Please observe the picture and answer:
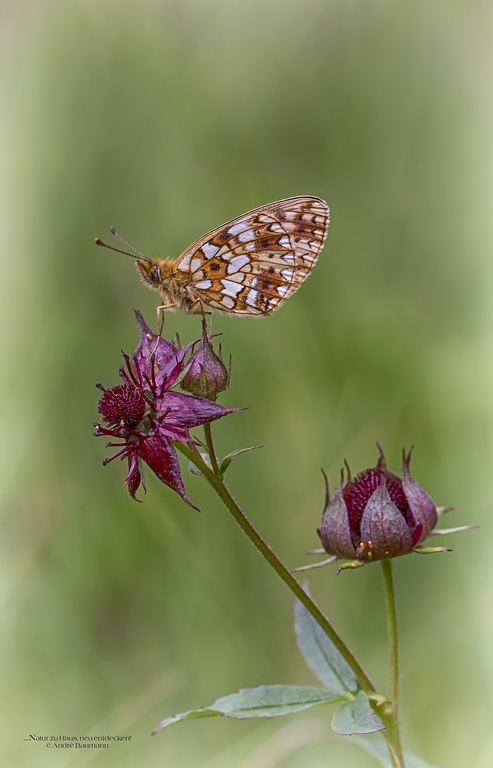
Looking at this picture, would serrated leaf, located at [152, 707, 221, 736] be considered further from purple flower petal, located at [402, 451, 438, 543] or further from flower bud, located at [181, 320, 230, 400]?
flower bud, located at [181, 320, 230, 400]

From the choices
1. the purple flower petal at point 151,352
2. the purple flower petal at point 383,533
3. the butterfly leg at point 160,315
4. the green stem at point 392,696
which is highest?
the butterfly leg at point 160,315

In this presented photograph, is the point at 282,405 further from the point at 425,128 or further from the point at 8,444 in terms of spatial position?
the point at 425,128

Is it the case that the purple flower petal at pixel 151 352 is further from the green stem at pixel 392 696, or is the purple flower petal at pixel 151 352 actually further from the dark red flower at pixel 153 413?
the green stem at pixel 392 696

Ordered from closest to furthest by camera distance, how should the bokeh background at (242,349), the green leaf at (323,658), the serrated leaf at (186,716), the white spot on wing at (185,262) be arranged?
the serrated leaf at (186,716)
the green leaf at (323,658)
the white spot on wing at (185,262)
the bokeh background at (242,349)

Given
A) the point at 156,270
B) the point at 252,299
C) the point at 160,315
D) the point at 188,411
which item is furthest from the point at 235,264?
the point at 188,411

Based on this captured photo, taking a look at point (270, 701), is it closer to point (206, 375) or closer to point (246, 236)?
point (206, 375)

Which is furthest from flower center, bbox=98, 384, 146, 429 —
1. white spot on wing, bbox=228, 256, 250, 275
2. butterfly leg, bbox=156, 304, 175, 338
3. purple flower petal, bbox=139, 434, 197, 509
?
white spot on wing, bbox=228, 256, 250, 275

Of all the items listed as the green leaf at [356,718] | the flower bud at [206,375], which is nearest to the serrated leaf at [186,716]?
the green leaf at [356,718]
